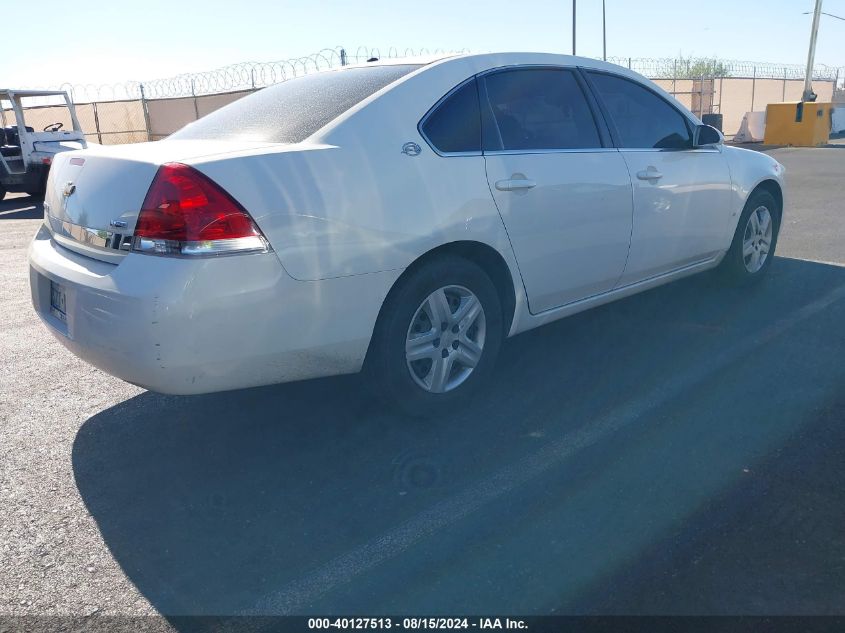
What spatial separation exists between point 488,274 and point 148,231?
1645 millimetres

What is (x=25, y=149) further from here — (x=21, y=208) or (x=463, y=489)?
(x=463, y=489)

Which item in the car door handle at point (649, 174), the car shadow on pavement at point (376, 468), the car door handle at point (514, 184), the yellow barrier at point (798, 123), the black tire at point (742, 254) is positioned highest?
the car door handle at point (514, 184)

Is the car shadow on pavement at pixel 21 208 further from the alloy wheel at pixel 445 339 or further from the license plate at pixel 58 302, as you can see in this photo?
the alloy wheel at pixel 445 339

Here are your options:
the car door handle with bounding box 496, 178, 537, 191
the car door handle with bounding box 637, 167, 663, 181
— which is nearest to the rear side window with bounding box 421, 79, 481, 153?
the car door handle with bounding box 496, 178, 537, 191

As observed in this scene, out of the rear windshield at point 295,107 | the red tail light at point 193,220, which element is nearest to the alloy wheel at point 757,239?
the rear windshield at point 295,107

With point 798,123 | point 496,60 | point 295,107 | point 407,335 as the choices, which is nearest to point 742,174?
point 496,60

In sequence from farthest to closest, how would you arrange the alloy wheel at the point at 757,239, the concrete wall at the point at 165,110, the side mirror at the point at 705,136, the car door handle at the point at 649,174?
the concrete wall at the point at 165,110 < the alloy wheel at the point at 757,239 < the side mirror at the point at 705,136 < the car door handle at the point at 649,174

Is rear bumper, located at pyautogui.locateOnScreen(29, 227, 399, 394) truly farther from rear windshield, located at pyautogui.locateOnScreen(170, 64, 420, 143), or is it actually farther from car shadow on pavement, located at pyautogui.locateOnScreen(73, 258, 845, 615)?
rear windshield, located at pyautogui.locateOnScreen(170, 64, 420, 143)

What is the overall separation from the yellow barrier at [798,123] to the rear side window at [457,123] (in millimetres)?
22569

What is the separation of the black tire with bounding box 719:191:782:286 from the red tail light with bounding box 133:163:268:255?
12.4ft

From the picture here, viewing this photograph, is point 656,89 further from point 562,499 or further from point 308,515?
point 308,515

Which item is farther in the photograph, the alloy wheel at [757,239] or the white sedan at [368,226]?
the alloy wheel at [757,239]

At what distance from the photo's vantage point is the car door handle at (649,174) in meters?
4.46

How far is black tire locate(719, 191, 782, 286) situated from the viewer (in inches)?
217
